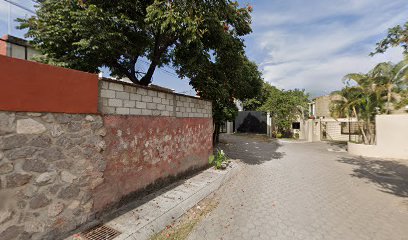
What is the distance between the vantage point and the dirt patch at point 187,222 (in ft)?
12.7

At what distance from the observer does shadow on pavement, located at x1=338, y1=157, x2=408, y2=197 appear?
21.4 feet

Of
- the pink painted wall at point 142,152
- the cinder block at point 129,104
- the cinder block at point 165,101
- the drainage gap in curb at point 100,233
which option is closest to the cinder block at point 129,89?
the cinder block at point 129,104

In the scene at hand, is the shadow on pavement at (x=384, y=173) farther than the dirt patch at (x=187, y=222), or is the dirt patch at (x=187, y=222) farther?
the shadow on pavement at (x=384, y=173)

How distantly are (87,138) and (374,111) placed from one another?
14.0 m

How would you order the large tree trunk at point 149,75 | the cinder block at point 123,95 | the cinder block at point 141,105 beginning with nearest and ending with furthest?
the cinder block at point 123,95 < the cinder block at point 141,105 < the large tree trunk at point 149,75

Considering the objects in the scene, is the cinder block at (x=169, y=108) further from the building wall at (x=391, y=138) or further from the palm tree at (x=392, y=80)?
the palm tree at (x=392, y=80)

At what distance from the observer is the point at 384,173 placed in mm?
8211

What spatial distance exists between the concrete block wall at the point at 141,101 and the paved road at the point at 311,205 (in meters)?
2.79

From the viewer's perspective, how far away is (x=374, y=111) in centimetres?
1175

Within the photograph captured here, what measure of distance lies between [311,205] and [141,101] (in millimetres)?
4803

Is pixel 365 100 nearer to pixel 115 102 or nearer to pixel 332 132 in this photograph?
pixel 332 132

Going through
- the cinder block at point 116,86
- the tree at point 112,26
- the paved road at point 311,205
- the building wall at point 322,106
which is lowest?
the paved road at point 311,205

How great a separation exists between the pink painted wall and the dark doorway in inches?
813

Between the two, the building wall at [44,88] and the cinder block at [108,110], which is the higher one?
the building wall at [44,88]
